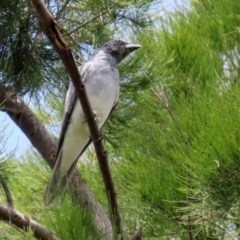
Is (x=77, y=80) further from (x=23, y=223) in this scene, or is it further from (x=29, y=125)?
(x=29, y=125)

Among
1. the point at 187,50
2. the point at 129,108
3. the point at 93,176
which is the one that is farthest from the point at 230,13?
the point at 93,176

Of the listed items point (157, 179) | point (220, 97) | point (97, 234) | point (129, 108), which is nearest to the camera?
point (97, 234)

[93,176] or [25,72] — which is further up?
[25,72]

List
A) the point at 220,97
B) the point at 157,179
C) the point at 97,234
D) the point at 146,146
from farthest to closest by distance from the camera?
the point at 146,146, the point at 157,179, the point at 220,97, the point at 97,234

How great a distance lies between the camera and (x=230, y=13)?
193cm

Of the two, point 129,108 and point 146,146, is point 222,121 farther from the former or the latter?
point 129,108

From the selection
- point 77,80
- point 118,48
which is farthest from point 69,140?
point 77,80

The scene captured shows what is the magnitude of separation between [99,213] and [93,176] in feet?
1.40

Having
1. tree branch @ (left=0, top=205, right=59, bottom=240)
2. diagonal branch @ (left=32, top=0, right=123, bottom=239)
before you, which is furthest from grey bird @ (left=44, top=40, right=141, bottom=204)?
diagonal branch @ (left=32, top=0, right=123, bottom=239)

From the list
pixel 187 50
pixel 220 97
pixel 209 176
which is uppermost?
pixel 187 50

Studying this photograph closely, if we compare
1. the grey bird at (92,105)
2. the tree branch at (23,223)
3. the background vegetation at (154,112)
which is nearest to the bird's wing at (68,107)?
the grey bird at (92,105)

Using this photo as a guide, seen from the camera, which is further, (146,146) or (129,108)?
(129,108)

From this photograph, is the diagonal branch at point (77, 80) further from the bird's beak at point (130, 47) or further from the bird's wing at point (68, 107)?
the bird's beak at point (130, 47)

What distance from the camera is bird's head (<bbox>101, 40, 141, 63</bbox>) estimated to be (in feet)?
5.48
